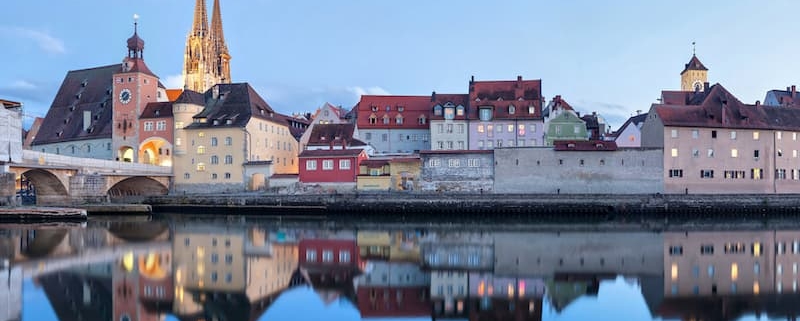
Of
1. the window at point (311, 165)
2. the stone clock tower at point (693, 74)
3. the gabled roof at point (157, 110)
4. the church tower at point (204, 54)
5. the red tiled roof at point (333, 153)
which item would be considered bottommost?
the window at point (311, 165)

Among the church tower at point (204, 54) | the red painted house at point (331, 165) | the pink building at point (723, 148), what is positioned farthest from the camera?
the church tower at point (204, 54)

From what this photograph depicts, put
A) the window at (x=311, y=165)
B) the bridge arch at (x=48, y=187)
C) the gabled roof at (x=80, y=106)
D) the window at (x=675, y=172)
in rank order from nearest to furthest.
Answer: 1. the bridge arch at (x=48, y=187)
2. the window at (x=675, y=172)
3. the window at (x=311, y=165)
4. the gabled roof at (x=80, y=106)

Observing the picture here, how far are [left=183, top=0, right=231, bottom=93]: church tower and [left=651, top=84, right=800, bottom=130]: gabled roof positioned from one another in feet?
239

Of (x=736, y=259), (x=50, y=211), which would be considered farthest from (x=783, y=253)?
(x=50, y=211)

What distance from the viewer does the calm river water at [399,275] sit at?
14.8 meters

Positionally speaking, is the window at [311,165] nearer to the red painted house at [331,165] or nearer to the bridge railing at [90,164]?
the red painted house at [331,165]

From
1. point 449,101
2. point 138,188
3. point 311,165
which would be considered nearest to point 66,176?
point 138,188

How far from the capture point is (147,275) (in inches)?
743

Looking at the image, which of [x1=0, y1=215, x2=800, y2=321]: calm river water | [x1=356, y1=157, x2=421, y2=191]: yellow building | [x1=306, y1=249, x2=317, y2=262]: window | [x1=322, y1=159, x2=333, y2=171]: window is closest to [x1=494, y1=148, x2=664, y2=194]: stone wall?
[x1=356, y1=157, x2=421, y2=191]: yellow building

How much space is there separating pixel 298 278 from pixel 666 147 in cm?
3561

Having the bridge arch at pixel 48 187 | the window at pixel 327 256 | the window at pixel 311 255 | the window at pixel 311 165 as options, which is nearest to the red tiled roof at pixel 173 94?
the bridge arch at pixel 48 187

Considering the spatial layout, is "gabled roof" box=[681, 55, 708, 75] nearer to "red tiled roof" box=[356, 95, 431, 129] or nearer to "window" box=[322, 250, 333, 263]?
"red tiled roof" box=[356, 95, 431, 129]

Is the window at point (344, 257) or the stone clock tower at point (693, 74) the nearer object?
the window at point (344, 257)

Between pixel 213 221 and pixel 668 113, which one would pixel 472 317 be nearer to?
pixel 213 221
